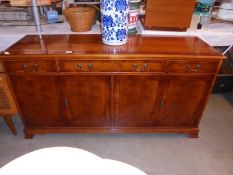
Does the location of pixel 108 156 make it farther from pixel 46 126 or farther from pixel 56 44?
pixel 56 44

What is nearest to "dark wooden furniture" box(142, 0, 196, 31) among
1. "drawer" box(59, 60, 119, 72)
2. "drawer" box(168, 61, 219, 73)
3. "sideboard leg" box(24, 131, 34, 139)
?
"drawer" box(168, 61, 219, 73)

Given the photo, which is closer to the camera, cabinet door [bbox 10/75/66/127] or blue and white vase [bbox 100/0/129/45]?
blue and white vase [bbox 100/0/129/45]

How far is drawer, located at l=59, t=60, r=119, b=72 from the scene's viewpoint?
1254 mm

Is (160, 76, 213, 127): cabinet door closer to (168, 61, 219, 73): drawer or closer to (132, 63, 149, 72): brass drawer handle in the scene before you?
(168, 61, 219, 73): drawer

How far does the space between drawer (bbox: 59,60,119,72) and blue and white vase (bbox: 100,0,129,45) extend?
187 millimetres

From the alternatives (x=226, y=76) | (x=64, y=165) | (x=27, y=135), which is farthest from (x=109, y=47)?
(x=226, y=76)

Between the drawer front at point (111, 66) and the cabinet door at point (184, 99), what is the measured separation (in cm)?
15

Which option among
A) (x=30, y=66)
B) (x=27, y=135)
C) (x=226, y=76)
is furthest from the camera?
(x=226, y=76)

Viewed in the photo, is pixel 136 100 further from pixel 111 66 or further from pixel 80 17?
pixel 80 17

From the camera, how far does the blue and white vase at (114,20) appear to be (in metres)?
1.23

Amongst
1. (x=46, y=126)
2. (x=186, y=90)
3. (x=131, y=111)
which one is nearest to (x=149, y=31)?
(x=186, y=90)

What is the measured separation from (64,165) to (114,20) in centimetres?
92

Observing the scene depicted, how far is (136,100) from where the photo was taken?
143cm

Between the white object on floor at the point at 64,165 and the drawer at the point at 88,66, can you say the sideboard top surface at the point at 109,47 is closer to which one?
the drawer at the point at 88,66
